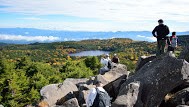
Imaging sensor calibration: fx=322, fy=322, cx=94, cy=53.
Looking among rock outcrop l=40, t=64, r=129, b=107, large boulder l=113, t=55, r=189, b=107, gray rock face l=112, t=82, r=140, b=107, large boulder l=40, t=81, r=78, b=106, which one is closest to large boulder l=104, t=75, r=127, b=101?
rock outcrop l=40, t=64, r=129, b=107

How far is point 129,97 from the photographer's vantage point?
66.3 feet

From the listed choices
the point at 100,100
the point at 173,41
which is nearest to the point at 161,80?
the point at 100,100

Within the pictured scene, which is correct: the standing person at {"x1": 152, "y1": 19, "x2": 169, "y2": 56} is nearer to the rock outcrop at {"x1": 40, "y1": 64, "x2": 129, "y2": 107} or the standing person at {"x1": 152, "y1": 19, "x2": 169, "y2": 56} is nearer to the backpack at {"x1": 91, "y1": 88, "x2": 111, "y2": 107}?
the rock outcrop at {"x1": 40, "y1": 64, "x2": 129, "y2": 107}

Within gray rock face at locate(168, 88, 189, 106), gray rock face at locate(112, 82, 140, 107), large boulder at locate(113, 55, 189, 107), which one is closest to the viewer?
gray rock face at locate(112, 82, 140, 107)

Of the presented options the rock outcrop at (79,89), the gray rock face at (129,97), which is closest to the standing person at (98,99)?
the gray rock face at (129,97)

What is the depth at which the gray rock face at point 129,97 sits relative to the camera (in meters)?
19.5

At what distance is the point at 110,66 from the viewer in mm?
36812

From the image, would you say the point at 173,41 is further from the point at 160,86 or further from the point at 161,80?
the point at 160,86

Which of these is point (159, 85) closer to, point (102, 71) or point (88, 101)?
point (88, 101)

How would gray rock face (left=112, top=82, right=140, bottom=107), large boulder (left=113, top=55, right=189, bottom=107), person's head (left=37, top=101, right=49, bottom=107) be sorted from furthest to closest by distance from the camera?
person's head (left=37, top=101, right=49, bottom=107) → large boulder (left=113, top=55, right=189, bottom=107) → gray rock face (left=112, top=82, right=140, bottom=107)

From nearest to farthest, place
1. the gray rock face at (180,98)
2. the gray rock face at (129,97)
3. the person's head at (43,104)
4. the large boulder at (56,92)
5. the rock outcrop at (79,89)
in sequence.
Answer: the gray rock face at (129,97) → the gray rock face at (180,98) → the rock outcrop at (79,89) → the person's head at (43,104) → the large boulder at (56,92)

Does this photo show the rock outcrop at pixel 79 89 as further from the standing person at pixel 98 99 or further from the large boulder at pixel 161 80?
the standing person at pixel 98 99

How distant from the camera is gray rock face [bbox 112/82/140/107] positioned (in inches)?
766

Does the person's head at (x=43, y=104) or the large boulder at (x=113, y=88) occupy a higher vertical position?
the large boulder at (x=113, y=88)
